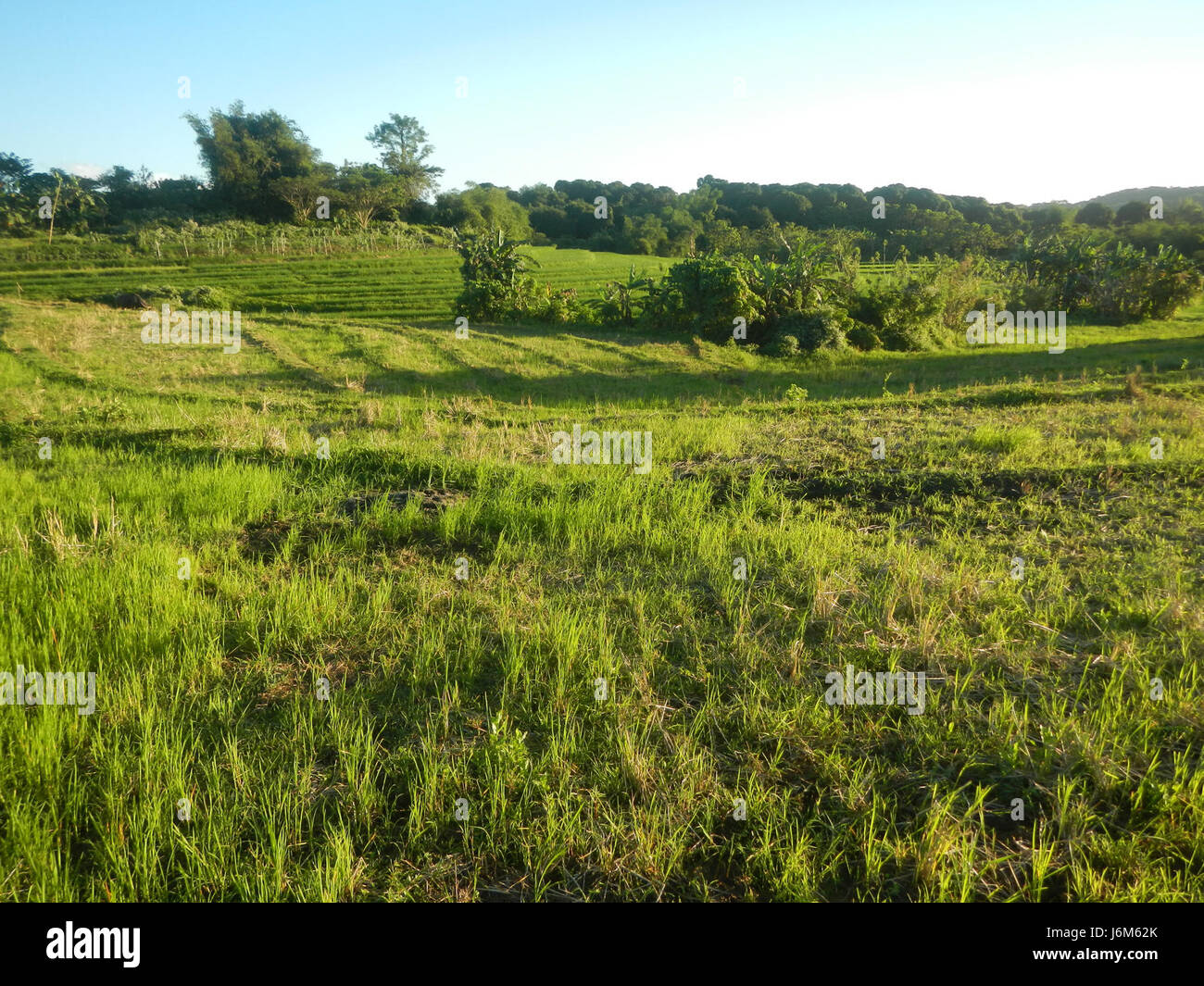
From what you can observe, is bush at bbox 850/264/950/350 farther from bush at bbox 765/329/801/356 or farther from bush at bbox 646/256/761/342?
bush at bbox 646/256/761/342

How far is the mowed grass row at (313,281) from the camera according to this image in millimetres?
35531

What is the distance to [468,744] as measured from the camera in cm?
329

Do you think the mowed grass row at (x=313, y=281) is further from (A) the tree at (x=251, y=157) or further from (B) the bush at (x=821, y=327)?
(A) the tree at (x=251, y=157)

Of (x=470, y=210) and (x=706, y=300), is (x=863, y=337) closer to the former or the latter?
(x=706, y=300)

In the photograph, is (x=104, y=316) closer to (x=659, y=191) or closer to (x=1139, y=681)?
(x=1139, y=681)

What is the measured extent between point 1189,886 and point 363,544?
5716mm

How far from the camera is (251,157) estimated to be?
71.2 meters

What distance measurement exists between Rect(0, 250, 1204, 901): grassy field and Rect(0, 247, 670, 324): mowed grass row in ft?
87.2

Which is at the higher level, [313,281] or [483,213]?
[483,213]

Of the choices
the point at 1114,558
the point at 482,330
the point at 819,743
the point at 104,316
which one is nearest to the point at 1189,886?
the point at 819,743

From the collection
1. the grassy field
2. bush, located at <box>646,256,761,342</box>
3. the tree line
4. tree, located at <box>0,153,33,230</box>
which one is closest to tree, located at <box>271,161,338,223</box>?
the tree line

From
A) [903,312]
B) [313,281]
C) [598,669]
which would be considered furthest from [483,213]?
[598,669]

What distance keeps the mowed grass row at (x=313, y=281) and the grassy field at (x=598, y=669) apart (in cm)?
2657

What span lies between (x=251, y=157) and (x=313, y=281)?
43.2 m
